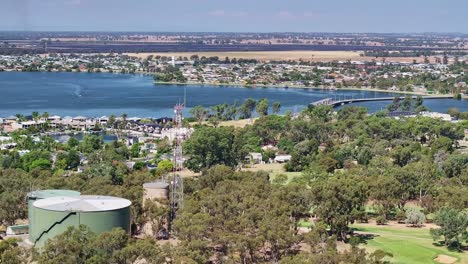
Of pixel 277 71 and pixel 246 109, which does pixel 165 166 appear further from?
pixel 277 71

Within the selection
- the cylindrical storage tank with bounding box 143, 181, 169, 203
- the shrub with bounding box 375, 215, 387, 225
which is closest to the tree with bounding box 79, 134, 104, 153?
the cylindrical storage tank with bounding box 143, 181, 169, 203

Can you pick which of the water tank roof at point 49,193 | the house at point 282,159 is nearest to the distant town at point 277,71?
the house at point 282,159

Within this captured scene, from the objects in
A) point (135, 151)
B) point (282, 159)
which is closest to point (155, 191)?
point (282, 159)

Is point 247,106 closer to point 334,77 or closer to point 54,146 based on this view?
point 54,146

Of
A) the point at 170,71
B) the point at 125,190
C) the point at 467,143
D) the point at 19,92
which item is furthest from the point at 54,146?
the point at 170,71

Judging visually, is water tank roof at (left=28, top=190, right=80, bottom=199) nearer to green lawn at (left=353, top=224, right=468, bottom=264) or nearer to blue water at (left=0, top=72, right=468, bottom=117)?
green lawn at (left=353, top=224, right=468, bottom=264)
